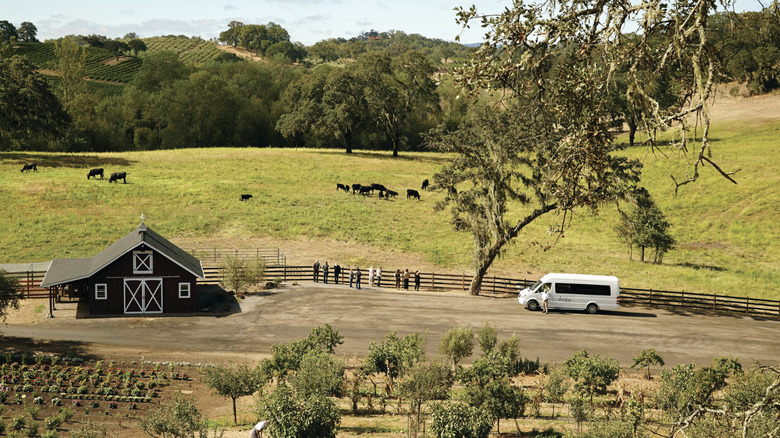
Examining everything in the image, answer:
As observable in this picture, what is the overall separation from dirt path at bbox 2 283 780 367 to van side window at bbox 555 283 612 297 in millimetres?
1335

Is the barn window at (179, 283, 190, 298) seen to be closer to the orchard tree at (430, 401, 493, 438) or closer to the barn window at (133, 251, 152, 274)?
the barn window at (133, 251, 152, 274)

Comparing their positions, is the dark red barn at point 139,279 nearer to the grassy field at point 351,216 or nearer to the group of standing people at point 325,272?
the group of standing people at point 325,272

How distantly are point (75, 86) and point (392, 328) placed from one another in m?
92.5

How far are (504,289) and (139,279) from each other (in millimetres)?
23773

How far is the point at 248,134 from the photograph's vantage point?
11088cm

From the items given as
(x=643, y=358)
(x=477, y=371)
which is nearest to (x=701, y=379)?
(x=643, y=358)

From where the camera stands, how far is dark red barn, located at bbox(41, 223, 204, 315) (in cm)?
3666

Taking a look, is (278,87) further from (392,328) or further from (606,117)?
(606,117)

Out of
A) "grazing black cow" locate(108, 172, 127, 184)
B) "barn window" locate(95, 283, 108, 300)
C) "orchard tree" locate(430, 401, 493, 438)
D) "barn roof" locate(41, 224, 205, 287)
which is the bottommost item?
"barn window" locate(95, 283, 108, 300)

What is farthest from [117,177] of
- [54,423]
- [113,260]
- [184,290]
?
[54,423]

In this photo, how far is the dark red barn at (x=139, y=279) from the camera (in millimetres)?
36656

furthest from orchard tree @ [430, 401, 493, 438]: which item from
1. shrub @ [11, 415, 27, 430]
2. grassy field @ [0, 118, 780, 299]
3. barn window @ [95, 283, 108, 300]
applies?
grassy field @ [0, 118, 780, 299]

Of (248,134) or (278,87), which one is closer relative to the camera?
(248,134)

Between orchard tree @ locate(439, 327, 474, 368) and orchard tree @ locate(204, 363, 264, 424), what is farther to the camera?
orchard tree @ locate(439, 327, 474, 368)
